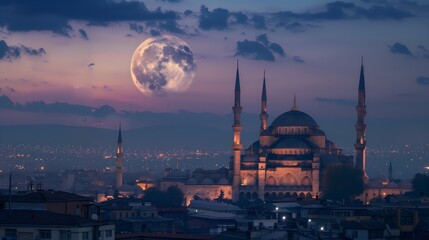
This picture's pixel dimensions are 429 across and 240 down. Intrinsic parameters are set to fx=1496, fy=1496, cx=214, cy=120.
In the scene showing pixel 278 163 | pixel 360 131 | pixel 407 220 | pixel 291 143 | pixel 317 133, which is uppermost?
pixel 317 133

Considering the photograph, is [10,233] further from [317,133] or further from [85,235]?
[317,133]

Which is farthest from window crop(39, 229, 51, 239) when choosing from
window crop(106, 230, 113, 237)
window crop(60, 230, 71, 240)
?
window crop(106, 230, 113, 237)

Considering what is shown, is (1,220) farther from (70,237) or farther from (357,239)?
(357,239)

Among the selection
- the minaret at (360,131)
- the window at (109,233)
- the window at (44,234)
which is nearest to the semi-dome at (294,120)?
the minaret at (360,131)

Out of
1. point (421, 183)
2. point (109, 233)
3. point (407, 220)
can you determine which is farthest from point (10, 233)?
point (421, 183)

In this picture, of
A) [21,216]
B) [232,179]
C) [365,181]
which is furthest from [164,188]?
[21,216]

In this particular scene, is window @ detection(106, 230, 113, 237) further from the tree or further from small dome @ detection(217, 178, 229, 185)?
small dome @ detection(217, 178, 229, 185)
